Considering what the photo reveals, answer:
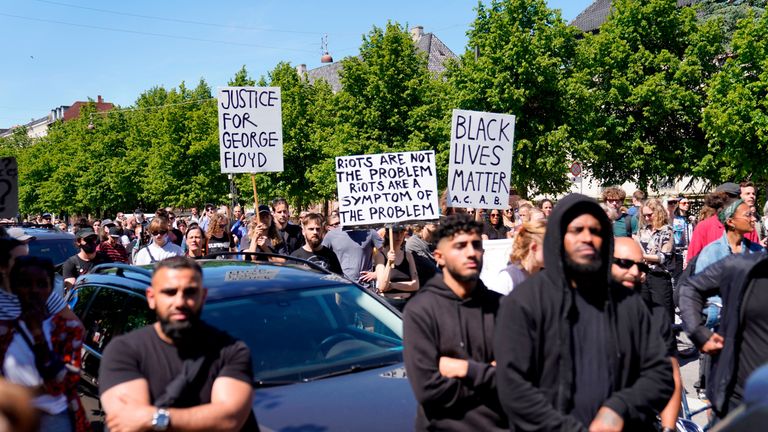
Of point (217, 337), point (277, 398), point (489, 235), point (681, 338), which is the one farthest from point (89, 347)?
point (681, 338)

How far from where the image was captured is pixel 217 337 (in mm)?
3451

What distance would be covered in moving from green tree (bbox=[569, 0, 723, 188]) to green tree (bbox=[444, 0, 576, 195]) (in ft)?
6.25

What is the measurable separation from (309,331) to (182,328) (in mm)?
1690

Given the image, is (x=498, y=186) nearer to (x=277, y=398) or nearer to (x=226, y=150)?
(x=226, y=150)

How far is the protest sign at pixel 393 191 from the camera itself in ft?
29.5

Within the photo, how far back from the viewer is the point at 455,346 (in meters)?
3.57

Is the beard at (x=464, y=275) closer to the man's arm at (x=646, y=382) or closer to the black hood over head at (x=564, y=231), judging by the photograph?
the black hood over head at (x=564, y=231)

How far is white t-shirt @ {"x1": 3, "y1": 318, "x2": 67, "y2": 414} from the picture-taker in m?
3.83

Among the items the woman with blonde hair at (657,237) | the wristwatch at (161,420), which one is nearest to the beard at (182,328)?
the wristwatch at (161,420)

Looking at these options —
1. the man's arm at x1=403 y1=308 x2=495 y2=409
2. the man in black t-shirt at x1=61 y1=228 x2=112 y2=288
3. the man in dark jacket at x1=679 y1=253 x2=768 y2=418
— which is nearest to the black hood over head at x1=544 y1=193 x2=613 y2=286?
the man's arm at x1=403 y1=308 x2=495 y2=409

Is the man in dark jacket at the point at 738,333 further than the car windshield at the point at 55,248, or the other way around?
the car windshield at the point at 55,248

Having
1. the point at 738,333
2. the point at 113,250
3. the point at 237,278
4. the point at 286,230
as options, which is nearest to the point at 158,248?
the point at 113,250

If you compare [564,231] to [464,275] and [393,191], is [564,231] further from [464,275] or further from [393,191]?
[393,191]

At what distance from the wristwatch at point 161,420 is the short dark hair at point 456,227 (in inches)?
59.0
